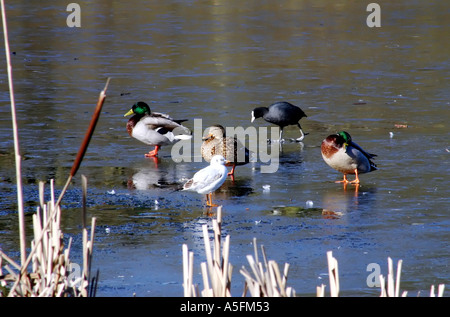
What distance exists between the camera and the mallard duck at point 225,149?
10.6m

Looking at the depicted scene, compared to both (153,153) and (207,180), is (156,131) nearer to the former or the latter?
(153,153)

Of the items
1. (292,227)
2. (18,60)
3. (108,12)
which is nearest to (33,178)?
(292,227)

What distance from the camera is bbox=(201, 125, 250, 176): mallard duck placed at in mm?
10625

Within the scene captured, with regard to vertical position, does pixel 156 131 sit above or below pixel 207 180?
above

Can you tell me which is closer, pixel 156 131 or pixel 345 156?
pixel 345 156

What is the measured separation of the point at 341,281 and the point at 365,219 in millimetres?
1983

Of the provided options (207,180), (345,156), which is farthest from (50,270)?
(345,156)

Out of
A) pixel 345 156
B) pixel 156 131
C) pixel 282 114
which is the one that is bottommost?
pixel 345 156

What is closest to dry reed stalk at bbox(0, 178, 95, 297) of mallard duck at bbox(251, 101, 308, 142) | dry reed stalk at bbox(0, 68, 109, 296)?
dry reed stalk at bbox(0, 68, 109, 296)

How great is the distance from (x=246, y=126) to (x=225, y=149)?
2.84 m

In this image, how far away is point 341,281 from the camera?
6637 millimetres

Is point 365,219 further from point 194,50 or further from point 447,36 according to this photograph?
point 447,36

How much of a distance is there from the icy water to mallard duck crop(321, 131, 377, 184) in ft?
0.69

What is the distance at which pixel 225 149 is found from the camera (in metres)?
10.6
